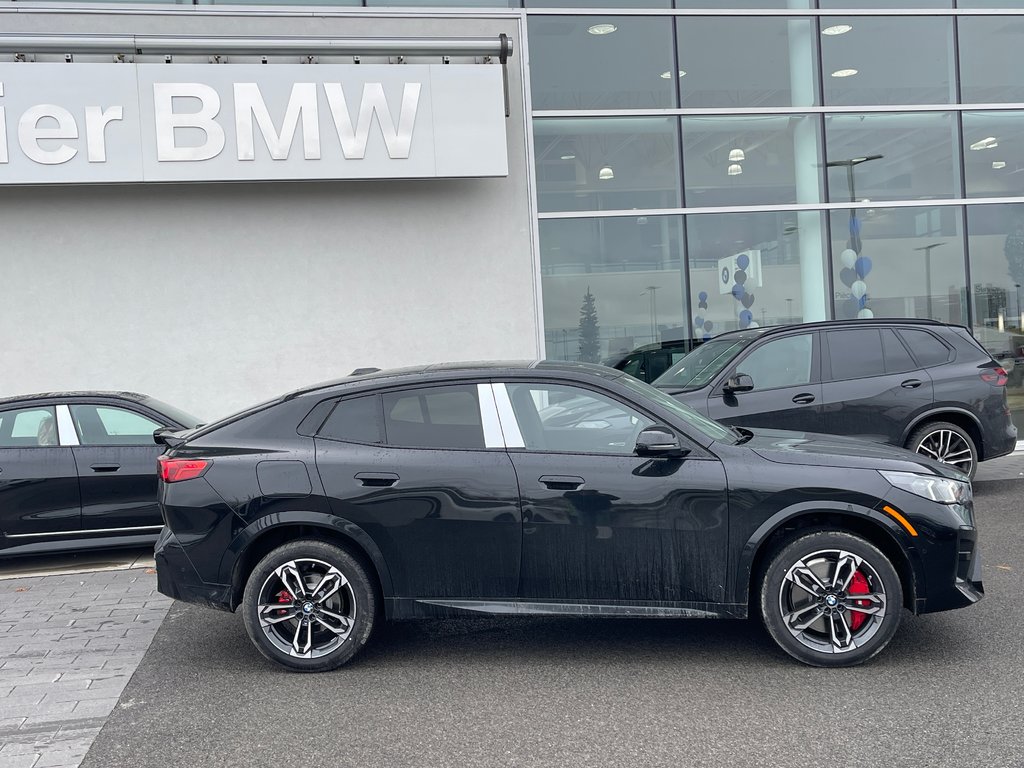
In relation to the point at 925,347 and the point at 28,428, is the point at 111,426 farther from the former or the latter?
the point at 925,347

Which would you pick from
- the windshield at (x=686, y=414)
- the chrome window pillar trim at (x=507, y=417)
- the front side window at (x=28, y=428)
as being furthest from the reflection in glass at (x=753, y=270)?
the chrome window pillar trim at (x=507, y=417)

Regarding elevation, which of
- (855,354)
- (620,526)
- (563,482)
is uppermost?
(855,354)

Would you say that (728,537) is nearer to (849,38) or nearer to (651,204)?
(651,204)

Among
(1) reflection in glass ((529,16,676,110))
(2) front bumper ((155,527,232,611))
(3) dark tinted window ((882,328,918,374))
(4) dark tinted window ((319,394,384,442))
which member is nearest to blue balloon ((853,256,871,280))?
(1) reflection in glass ((529,16,676,110))

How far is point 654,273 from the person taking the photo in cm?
1337

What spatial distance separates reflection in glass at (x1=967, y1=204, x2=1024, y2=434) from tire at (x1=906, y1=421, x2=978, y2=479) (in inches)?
198

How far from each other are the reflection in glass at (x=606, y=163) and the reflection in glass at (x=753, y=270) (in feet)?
2.50

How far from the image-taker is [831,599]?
480cm

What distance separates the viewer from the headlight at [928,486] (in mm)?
4859

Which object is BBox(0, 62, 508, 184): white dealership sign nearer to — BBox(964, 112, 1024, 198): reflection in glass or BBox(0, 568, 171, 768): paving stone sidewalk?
BBox(0, 568, 171, 768): paving stone sidewalk

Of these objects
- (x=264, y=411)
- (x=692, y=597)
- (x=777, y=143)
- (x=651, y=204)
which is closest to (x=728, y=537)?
(x=692, y=597)

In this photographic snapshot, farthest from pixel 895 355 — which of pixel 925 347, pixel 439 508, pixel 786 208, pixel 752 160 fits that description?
pixel 439 508

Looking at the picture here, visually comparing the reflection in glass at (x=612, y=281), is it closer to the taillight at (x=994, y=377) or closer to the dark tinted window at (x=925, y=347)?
the dark tinted window at (x=925, y=347)

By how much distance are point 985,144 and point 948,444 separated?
267 inches
